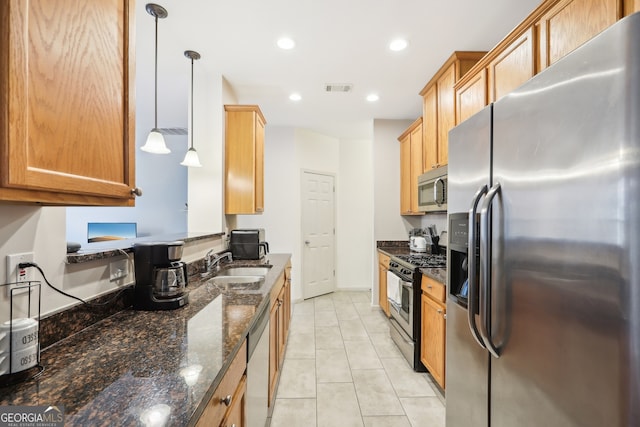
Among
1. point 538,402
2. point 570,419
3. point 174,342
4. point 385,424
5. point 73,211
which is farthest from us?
point 73,211

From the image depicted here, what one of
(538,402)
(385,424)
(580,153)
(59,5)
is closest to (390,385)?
(385,424)

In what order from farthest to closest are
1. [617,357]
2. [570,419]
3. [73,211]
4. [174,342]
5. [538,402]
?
[73,211]
[174,342]
[538,402]
[570,419]
[617,357]

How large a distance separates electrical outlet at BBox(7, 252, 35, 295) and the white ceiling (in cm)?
184

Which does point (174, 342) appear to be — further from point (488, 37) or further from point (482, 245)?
point (488, 37)

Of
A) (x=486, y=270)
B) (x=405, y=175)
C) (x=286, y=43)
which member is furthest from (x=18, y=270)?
(x=405, y=175)

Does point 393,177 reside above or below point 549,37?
below

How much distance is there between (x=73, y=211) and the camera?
17.6 ft

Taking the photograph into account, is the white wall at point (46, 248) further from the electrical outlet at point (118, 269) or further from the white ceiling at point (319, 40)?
the white ceiling at point (319, 40)

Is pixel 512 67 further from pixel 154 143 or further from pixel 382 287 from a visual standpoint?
pixel 382 287

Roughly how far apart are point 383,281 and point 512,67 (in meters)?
2.85

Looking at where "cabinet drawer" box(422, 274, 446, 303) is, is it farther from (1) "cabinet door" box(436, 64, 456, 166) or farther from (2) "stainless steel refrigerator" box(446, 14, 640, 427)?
(1) "cabinet door" box(436, 64, 456, 166)

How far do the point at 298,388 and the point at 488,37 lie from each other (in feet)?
10.3

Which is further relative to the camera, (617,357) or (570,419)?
(570,419)

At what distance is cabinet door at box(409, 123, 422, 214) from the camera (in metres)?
3.53
